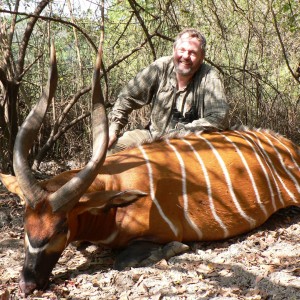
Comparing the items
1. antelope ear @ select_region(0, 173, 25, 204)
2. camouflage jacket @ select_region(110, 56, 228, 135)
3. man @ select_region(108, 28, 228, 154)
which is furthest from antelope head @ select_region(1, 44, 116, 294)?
camouflage jacket @ select_region(110, 56, 228, 135)

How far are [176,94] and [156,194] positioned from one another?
1312mm

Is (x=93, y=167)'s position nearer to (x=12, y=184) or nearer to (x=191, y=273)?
(x=12, y=184)

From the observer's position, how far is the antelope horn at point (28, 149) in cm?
273

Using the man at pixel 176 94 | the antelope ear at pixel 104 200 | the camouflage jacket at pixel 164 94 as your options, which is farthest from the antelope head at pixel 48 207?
the camouflage jacket at pixel 164 94

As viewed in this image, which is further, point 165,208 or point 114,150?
point 114,150

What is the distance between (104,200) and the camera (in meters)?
2.88

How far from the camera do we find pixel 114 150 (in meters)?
4.07

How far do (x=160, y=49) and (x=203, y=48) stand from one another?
2.36m

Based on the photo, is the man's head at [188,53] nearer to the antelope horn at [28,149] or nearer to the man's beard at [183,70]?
the man's beard at [183,70]

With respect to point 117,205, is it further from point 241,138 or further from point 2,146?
point 2,146

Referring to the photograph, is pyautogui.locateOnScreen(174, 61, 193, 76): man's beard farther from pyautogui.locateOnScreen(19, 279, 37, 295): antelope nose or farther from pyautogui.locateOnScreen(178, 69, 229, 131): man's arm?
pyautogui.locateOnScreen(19, 279, 37, 295): antelope nose

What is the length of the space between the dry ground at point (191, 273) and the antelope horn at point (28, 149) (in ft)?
1.91

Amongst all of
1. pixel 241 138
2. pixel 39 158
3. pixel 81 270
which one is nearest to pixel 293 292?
pixel 81 270

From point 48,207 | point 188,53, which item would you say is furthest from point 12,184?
point 188,53
